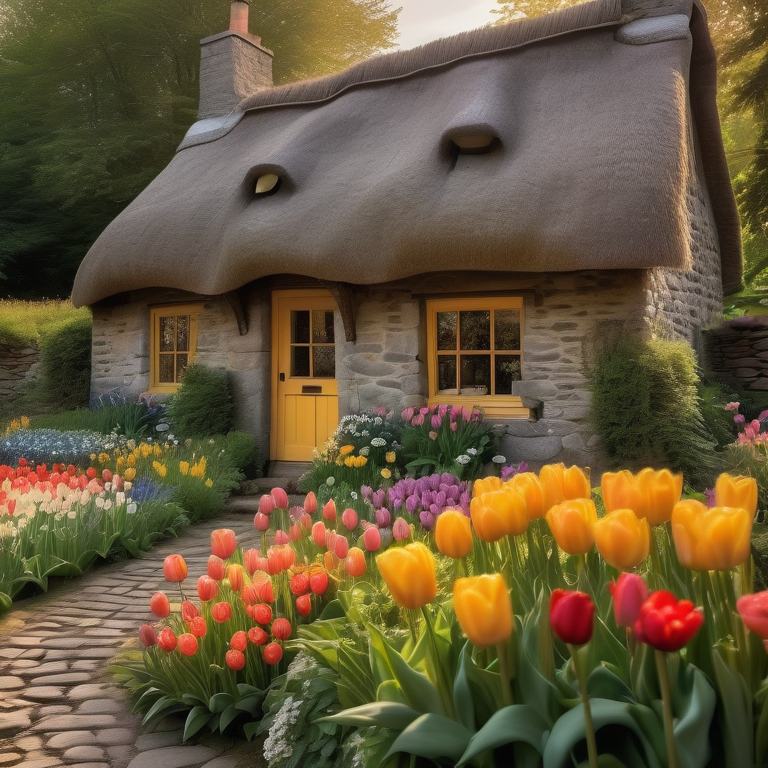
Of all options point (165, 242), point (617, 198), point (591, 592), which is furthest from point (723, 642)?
point (165, 242)

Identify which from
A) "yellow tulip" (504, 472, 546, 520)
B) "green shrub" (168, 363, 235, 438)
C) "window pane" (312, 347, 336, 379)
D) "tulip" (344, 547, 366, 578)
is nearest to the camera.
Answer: "yellow tulip" (504, 472, 546, 520)

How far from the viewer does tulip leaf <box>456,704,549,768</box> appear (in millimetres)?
1286

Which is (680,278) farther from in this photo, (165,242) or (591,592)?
(591,592)

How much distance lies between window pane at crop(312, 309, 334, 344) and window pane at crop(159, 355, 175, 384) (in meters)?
2.31

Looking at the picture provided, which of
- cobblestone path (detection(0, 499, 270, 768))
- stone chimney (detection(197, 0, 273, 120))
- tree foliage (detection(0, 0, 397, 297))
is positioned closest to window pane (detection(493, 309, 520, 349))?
cobblestone path (detection(0, 499, 270, 768))

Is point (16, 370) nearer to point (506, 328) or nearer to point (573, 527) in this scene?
point (506, 328)

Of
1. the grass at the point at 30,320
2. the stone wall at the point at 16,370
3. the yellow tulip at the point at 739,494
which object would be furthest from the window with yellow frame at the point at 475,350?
the stone wall at the point at 16,370

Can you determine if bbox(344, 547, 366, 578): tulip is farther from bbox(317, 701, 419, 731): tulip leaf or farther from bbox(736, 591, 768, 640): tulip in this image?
bbox(736, 591, 768, 640): tulip

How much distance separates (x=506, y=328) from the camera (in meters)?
7.41

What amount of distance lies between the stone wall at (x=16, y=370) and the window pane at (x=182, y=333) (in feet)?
14.7

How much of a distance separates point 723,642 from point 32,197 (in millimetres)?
19363

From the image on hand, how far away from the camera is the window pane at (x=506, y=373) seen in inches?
290

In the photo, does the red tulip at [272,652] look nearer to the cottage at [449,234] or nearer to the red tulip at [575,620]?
the red tulip at [575,620]

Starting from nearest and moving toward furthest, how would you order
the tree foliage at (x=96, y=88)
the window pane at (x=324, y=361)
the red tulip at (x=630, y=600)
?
the red tulip at (x=630, y=600) → the window pane at (x=324, y=361) → the tree foliage at (x=96, y=88)
